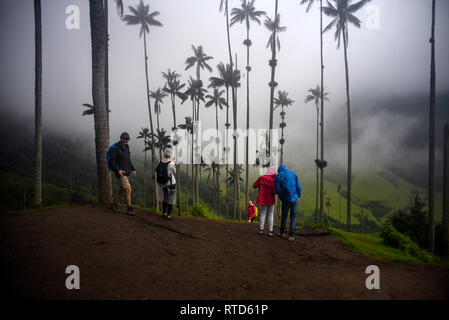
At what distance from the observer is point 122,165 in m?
6.53

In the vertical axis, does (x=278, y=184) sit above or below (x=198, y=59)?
below

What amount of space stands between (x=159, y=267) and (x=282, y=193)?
4.76 metres

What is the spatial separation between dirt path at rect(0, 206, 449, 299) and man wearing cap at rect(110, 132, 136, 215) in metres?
0.75

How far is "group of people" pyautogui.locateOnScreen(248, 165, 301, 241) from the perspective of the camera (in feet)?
23.7

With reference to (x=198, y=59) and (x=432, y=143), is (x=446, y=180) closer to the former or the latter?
(x=432, y=143)

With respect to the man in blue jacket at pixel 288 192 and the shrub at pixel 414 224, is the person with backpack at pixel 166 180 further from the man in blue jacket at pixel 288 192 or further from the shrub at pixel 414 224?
the shrub at pixel 414 224

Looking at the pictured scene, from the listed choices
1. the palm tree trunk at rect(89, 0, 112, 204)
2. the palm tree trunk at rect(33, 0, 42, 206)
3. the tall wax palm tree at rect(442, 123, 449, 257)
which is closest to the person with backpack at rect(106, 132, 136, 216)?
the palm tree trunk at rect(89, 0, 112, 204)

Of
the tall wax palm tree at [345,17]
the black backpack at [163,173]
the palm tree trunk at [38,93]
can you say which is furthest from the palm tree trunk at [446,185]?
the palm tree trunk at [38,93]

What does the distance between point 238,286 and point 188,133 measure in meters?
36.6

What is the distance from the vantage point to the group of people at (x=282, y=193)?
23.7 feet

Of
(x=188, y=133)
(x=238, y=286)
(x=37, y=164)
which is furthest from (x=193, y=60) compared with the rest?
(x=238, y=286)

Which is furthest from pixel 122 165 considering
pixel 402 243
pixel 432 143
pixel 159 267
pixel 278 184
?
pixel 432 143

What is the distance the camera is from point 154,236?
207 inches
